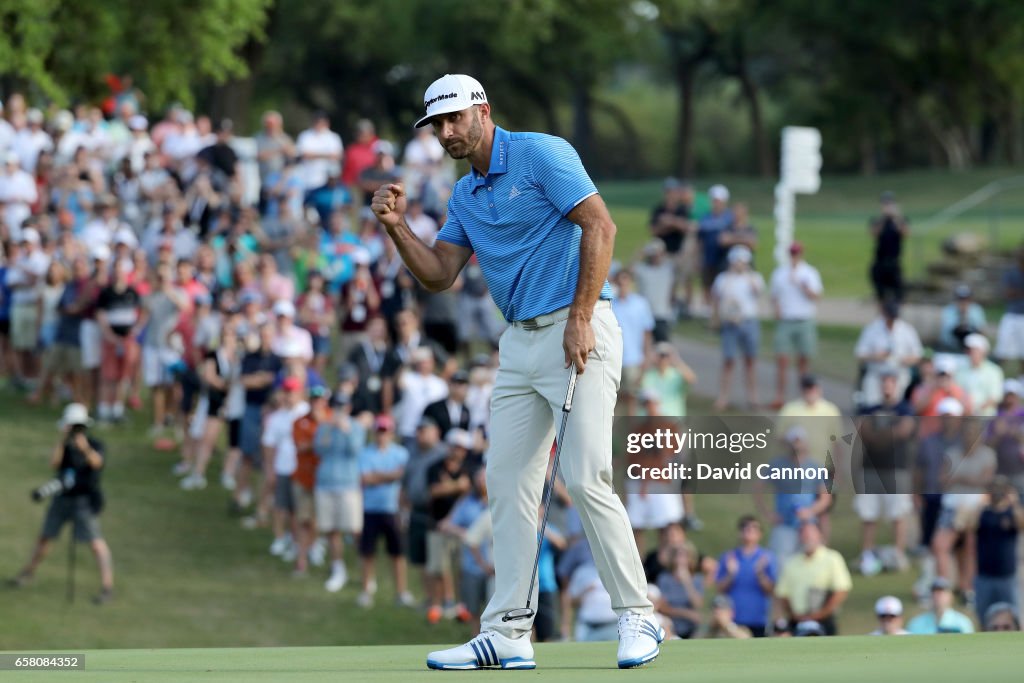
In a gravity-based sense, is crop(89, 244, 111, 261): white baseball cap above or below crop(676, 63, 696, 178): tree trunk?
Result: below

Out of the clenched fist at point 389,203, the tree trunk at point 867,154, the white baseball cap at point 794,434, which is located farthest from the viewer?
the tree trunk at point 867,154

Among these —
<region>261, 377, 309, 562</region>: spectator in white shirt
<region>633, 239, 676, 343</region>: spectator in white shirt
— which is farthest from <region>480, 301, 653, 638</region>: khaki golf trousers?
<region>633, 239, 676, 343</region>: spectator in white shirt

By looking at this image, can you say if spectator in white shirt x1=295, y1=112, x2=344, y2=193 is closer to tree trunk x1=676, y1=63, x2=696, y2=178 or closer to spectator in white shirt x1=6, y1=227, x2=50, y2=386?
spectator in white shirt x1=6, y1=227, x2=50, y2=386

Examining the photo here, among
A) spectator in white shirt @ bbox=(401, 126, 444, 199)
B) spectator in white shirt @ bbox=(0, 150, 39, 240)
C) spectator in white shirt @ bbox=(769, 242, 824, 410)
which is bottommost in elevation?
spectator in white shirt @ bbox=(769, 242, 824, 410)

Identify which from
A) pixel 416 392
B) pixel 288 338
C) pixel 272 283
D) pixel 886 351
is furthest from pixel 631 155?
pixel 416 392

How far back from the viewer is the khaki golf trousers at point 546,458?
6309 mm

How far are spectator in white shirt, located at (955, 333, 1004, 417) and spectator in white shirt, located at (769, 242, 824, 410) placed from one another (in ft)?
9.85

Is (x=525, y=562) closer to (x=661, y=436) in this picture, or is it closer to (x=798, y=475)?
(x=661, y=436)

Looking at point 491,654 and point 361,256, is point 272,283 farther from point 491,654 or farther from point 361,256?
point 491,654

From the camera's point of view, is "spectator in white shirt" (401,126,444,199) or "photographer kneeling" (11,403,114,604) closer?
"photographer kneeling" (11,403,114,604)

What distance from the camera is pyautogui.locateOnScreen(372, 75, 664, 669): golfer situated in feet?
20.4

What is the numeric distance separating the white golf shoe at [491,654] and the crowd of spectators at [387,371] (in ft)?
23.2

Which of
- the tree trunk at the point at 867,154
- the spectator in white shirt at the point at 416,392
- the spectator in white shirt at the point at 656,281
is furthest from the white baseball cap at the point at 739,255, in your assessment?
the tree trunk at the point at 867,154

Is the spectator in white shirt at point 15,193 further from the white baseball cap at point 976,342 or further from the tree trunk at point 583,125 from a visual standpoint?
the tree trunk at point 583,125
